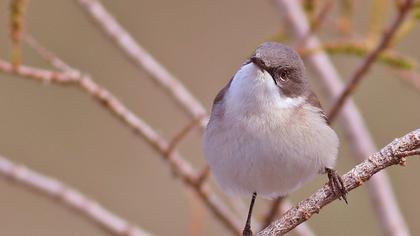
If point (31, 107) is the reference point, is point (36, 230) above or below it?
below

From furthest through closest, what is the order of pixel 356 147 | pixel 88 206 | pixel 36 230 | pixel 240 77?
pixel 36 230
pixel 356 147
pixel 88 206
pixel 240 77

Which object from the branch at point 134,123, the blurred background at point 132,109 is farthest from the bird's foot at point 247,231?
the blurred background at point 132,109

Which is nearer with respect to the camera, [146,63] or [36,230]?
[146,63]

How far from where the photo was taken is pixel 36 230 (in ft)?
17.7

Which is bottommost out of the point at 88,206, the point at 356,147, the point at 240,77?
the point at 88,206

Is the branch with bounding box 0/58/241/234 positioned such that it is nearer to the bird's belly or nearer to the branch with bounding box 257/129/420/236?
the bird's belly

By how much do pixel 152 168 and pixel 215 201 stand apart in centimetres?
295

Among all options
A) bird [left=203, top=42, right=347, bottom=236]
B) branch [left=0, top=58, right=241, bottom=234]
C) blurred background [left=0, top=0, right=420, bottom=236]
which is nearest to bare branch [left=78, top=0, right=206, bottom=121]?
branch [left=0, top=58, right=241, bottom=234]

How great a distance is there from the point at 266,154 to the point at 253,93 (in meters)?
0.20

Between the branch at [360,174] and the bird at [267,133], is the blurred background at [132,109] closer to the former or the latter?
the bird at [267,133]

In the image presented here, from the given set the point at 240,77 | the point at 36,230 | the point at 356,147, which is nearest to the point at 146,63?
the point at 240,77

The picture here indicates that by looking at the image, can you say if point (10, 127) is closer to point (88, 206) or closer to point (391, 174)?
point (391, 174)

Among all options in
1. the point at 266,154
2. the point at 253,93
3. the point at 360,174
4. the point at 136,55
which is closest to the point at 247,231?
the point at 266,154

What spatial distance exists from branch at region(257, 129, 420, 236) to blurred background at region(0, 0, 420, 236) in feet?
11.1
